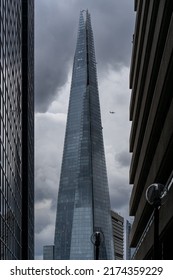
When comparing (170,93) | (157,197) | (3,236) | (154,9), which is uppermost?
(154,9)

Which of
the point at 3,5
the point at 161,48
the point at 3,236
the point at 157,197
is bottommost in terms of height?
the point at 3,236

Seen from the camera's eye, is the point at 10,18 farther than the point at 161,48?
Yes

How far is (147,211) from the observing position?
188ft

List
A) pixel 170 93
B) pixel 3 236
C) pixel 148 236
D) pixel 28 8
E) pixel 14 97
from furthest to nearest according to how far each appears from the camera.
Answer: pixel 28 8
pixel 14 97
pixel 3 236
pixel 148 236
pixel 170 93

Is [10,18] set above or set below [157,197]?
above

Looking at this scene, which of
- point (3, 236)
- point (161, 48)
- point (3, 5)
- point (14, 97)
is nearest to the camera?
point (161, 48)

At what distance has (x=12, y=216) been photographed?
64812 millimetres
